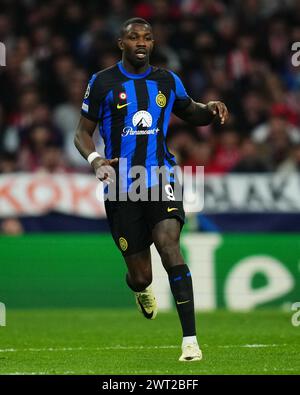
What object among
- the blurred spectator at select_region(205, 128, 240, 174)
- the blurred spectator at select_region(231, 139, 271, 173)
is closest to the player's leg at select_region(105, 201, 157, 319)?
the blurred spectator at select_region(231, 139, 271, 173)

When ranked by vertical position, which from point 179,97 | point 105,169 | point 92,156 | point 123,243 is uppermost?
point 179,97

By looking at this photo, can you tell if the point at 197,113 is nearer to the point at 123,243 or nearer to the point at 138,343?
the point at 123,243

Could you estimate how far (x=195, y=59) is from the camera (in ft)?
56.2

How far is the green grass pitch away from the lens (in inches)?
300

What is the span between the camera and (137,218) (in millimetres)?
8367

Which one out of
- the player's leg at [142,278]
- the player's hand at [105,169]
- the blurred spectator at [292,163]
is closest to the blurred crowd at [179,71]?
the blurred spectator at [292,163]

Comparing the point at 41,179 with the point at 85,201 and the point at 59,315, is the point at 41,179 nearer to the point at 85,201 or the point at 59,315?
the point at 85,201

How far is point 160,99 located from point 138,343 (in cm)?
222

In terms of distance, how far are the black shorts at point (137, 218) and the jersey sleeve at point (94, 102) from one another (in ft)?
2.24

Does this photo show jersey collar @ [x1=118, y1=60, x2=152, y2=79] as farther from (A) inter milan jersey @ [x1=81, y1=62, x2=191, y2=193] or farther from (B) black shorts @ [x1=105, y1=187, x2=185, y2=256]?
(B) black shorts @ [x1=105, y1=187, x2=185, y2=256]

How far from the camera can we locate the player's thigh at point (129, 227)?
8.36 meters

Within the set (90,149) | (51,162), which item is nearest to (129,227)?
(90,149)

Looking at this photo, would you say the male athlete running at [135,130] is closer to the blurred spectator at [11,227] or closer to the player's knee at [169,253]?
the player's knee at [169,253]

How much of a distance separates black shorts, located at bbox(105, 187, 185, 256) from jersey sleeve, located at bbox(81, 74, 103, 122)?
684 millimetres
